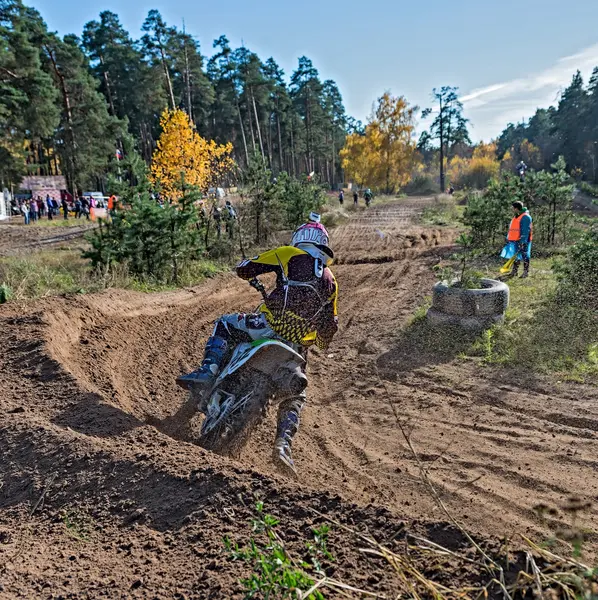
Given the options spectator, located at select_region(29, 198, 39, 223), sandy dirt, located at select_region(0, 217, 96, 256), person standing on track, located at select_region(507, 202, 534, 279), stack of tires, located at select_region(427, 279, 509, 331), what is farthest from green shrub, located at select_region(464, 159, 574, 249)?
spectator, located at select_region(29, 198, 39, 223)

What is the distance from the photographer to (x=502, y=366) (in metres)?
Result: 6.77

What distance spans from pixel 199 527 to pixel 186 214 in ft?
32.1

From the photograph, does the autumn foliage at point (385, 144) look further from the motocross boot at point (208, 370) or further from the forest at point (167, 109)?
the motocross boot at point (208, 370)

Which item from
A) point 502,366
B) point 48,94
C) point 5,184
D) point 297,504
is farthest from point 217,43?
point 297,504

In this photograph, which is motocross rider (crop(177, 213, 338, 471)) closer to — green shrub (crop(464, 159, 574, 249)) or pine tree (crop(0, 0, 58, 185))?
green shrub (crop(464, 159, 574, 249))

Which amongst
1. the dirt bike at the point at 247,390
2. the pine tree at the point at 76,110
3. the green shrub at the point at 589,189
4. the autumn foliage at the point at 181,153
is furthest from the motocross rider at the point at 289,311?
the pine tree at the point at 76,110

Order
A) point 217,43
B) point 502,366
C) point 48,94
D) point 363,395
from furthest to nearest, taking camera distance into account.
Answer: point 217,43 < point 48,94 < point 502,366 < point 363,395

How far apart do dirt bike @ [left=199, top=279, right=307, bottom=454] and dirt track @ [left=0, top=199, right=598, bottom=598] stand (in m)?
0.32

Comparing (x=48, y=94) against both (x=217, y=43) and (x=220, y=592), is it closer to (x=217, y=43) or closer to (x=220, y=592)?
(x=217, y=43)

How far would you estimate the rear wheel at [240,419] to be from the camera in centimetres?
427

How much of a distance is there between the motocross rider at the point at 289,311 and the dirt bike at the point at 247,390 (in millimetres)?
218

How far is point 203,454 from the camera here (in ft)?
12.7

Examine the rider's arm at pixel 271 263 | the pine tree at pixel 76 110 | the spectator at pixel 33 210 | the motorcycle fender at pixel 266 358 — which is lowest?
the motorcycle fender at pixel 266 358

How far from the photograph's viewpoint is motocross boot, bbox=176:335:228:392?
4531 mm
